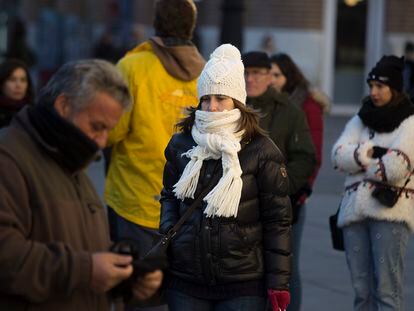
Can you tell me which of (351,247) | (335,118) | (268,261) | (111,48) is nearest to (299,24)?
(335,118)

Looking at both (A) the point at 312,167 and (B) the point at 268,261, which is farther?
(A) the point at 312,167

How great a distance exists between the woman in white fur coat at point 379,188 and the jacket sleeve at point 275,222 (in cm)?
154

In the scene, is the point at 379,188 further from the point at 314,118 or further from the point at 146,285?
the point at 146,285

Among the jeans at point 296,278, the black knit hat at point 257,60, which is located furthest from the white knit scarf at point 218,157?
the jeans at point 296,278

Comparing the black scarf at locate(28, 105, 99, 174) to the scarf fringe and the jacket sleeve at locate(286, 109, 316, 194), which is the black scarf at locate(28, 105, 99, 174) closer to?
the scarf fringe

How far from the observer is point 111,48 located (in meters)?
→ 25.2

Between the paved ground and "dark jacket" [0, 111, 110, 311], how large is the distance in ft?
15.1

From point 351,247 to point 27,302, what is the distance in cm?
Answer: 357

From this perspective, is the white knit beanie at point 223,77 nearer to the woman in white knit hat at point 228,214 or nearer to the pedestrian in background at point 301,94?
the woman in white knit hat at point 228,214

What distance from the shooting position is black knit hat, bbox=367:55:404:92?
661 cm

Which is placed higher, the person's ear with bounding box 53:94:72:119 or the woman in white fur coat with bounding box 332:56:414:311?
the person's ear with bounding box 53:94:72:119

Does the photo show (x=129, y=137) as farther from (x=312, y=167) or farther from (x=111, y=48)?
(x=111, y=48)

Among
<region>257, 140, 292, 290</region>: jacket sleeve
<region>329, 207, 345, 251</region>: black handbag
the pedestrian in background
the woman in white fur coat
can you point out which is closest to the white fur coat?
the woman in white fur coat

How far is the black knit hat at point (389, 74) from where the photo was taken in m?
6.61
